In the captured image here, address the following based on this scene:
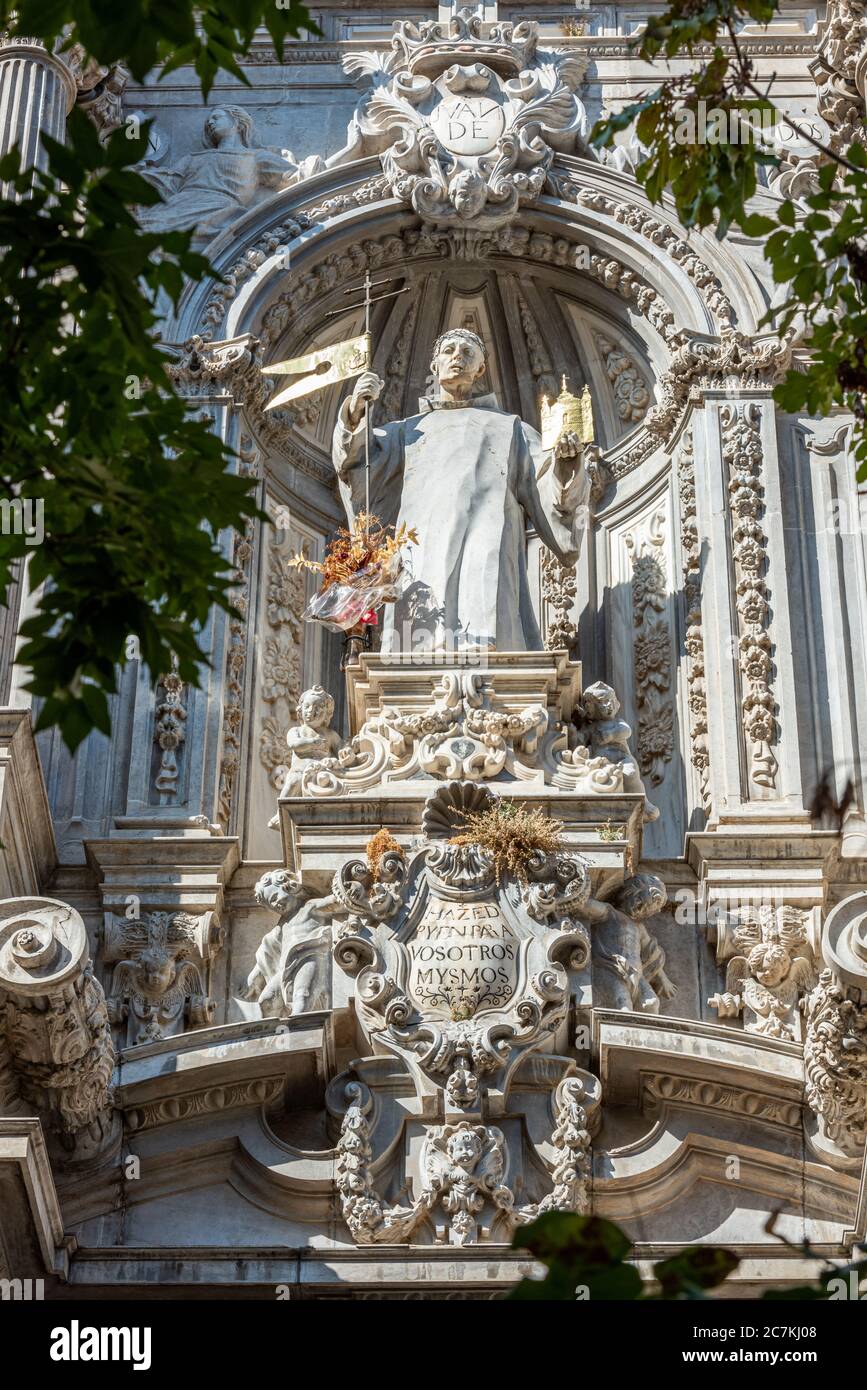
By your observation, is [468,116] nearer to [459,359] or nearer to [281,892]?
[459,359]

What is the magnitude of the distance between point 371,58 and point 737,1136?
8.16 meters

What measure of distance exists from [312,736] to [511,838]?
A: 66.0 inches

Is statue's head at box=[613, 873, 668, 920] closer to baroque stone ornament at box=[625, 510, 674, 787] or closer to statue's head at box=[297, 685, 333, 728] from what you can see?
baroque stone ornament at box=[625, 510, 674, 787]

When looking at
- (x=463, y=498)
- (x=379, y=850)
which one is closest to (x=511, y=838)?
(x=379, y=850)

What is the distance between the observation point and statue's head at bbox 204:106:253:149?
1627 centimetres

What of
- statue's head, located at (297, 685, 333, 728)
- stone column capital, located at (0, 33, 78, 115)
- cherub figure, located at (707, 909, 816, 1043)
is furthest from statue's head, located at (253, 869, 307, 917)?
stone column capital, located at (0, 33, 78, 115)

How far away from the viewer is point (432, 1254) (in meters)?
11.1

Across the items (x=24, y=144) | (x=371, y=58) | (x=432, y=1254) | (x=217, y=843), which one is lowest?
(x=432, y=1254)

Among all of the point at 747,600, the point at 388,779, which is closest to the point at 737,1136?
the point at 388,779

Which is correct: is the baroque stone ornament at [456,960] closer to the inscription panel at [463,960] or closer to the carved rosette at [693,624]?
the inscription panel at [463,960]

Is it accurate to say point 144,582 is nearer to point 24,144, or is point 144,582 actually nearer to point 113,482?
point 113,482

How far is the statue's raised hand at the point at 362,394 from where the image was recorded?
48.5ft

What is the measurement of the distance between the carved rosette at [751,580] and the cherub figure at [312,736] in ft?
7.51

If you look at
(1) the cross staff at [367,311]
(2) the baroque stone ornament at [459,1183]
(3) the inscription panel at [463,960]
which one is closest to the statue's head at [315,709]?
(1) the cross staff at [367,311]
